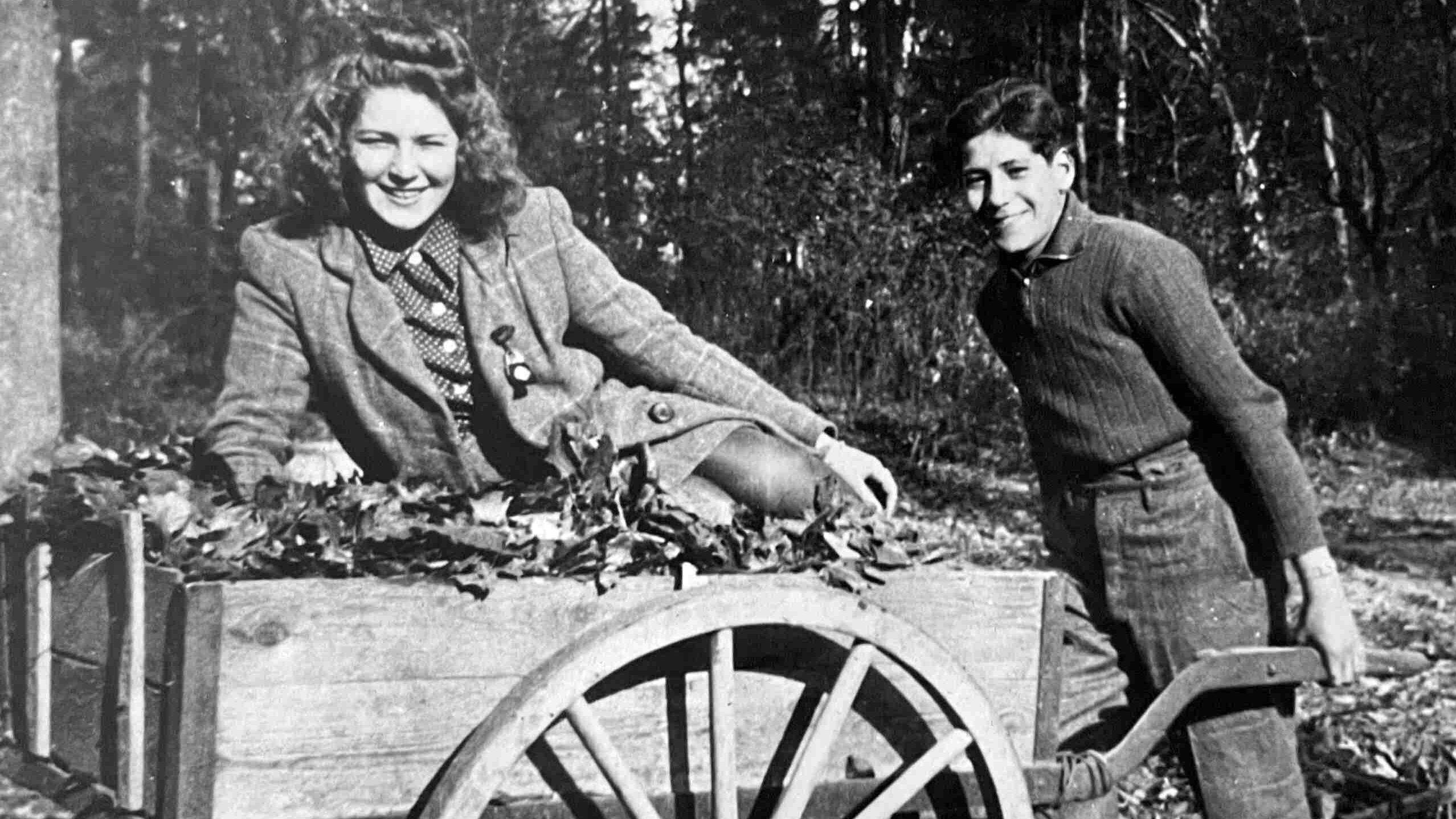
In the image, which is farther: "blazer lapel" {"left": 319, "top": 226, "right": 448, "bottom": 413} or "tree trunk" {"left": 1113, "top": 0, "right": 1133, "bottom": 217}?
"tree trunk" {"left": 1113, "top": 0, "right": 1133, "bottom": 217}

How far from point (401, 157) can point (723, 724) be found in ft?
5.14

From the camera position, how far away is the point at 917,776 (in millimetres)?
2092

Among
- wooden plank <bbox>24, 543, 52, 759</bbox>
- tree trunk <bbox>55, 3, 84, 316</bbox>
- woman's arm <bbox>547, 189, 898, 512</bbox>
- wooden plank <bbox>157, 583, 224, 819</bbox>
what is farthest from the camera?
tree trunk <bbox>55, 3, 84, 316</bbox>

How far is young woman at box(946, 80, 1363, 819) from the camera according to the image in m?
2.43

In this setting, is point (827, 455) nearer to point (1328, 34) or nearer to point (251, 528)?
point (251, 528)

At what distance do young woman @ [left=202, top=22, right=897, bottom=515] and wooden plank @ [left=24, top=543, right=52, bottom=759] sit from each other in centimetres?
74

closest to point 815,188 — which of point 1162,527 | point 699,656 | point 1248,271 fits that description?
point 1248,271

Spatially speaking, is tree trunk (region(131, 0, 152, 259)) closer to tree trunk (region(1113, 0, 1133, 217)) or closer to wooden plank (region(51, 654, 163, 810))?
tree trunk (region(1113, 0, 1133, 217))

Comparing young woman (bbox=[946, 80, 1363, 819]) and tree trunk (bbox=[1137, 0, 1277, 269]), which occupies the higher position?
tree trunk (bbox=[1137, 0, 1277, 269])

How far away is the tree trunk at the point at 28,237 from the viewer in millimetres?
3523

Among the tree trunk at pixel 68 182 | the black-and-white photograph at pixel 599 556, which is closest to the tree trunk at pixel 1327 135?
the black-and-white photograph at pixel 599 556

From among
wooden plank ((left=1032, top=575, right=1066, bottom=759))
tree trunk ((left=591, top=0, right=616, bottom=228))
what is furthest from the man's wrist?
tree trunk ((left=591, top=0, right=616, bottom=228))

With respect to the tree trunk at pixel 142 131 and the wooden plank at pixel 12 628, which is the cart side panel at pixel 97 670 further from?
the tree trunk at pixel 142 131

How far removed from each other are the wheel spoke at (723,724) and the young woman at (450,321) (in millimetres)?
958
